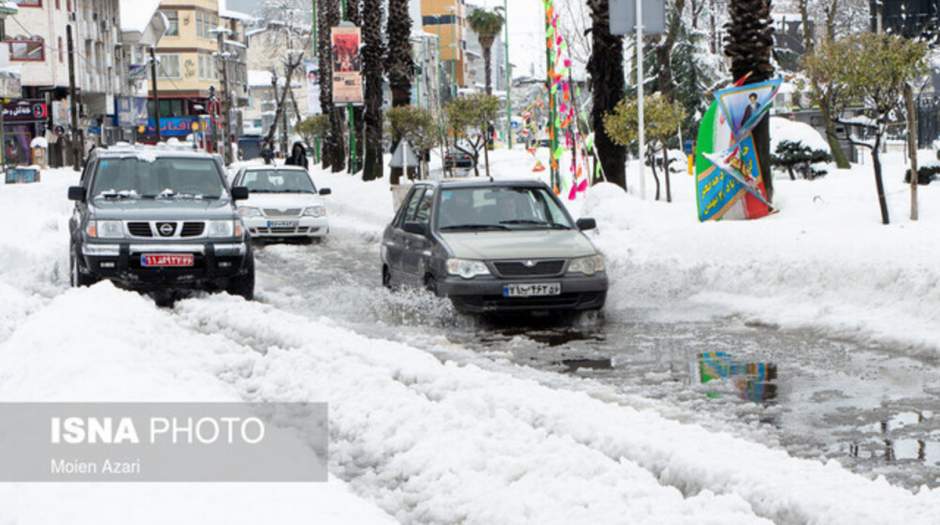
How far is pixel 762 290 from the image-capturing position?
1480cm

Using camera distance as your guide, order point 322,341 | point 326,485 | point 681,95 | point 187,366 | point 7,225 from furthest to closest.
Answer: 1. point 681,95
2. point 7,225
3. point 322,341
4. point 187,366
5. point 326,485

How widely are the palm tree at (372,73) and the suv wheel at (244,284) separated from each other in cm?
2809

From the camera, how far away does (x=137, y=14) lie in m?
99.4

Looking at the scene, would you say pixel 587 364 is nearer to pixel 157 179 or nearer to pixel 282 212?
pixel 157 179

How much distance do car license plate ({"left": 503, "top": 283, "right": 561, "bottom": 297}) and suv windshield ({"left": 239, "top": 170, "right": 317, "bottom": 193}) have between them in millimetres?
14437

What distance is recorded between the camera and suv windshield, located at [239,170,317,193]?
88.6ft

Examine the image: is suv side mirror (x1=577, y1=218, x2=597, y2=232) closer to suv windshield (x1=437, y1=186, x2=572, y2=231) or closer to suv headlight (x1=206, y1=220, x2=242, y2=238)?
suv windshield (x1=437, y1=186, x2=572, y2=231)

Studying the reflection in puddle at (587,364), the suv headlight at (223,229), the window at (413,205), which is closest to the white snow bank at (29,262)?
the suv headlight at (223,229)

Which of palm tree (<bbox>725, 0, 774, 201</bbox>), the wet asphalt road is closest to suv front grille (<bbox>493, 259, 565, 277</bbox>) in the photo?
the wet asphalt road

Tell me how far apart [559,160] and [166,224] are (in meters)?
17.1

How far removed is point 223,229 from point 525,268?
415cm

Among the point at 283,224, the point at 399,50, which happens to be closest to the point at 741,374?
the point at 283,224

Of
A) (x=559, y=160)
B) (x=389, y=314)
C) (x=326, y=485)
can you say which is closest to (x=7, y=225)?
(x=559, y=160)

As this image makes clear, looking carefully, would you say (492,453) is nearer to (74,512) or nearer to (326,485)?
(326,485)
